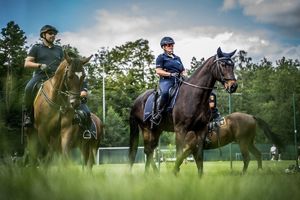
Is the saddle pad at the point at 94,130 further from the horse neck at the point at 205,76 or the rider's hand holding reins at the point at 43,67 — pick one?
the horse neck at the point at 205,76

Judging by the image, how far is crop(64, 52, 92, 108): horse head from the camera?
5.14 meters

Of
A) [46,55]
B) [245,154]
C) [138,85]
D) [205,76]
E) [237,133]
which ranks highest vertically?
[138,85]

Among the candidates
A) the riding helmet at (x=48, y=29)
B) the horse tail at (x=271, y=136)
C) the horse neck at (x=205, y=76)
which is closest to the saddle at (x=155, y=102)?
the horse neck at (x=205, y=76)

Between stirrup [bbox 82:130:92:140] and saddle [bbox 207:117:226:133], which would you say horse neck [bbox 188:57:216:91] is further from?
saddle [bbox 207:117:226:133]

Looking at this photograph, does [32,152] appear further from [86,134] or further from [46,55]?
[86,134]

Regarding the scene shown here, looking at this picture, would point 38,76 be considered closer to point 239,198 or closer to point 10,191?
point 10,191

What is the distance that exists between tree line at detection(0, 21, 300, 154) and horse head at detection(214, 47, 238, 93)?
638 mm

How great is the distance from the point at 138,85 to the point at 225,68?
15.5ft

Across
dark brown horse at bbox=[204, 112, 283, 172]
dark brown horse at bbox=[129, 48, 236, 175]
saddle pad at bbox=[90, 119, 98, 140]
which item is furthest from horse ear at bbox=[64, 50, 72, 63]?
dark brown horse at bbox=[204, 112, 283, 172]

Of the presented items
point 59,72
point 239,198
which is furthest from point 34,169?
point 59,72

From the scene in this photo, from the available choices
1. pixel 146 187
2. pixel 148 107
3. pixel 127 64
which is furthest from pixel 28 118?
pixel 146 187

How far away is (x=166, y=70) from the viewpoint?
652 centimetres

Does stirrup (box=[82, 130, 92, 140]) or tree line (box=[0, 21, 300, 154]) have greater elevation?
tree line (box=[0, 21, 300, 154])

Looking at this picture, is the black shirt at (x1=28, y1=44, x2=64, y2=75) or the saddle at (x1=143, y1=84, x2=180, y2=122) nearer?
the black shirt at (x1=28, y1=44, x2=64, y2=75)
